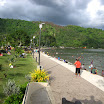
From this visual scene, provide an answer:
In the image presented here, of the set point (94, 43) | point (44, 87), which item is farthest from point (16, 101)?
point (94, 43)

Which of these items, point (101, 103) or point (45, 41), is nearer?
point (101, 103)

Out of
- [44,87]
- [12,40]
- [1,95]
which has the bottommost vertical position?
[1,95]

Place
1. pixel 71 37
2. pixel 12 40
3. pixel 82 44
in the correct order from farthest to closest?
pixel 71 37
pixel 82 44
pixel 12 40

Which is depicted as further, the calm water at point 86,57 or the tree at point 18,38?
the tree at point 18,38

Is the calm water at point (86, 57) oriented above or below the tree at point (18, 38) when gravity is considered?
below

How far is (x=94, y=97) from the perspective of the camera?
6.33 m

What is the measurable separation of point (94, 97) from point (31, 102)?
11.9 ft

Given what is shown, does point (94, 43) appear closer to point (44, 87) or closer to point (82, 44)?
point (82, 44)

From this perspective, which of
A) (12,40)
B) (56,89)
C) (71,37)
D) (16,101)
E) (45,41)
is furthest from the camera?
(71,37)

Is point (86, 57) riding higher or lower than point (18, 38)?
lower

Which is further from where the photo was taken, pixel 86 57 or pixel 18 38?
pixel 18 38

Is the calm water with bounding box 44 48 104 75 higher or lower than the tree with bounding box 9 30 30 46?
lower

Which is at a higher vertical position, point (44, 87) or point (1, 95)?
point (44, 87)

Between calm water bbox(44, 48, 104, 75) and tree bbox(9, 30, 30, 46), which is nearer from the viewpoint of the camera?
calm water bbox(44, 48, 104, 75)
